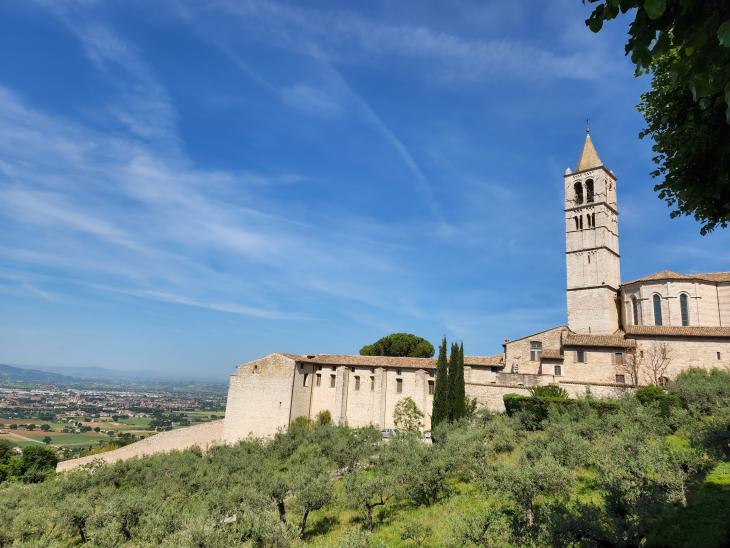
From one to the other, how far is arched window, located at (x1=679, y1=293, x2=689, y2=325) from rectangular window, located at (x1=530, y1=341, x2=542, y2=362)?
12.5m

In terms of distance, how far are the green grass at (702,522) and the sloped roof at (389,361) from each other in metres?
24.4

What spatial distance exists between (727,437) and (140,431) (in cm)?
10301

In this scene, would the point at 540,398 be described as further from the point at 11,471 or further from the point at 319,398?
the point at 11,471

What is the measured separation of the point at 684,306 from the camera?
3822cm

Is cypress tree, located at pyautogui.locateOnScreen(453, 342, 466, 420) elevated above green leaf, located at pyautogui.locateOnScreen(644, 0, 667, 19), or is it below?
below

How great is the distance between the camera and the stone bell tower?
41906mm

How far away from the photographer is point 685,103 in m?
8.16

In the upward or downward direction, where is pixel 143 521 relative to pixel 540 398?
downward

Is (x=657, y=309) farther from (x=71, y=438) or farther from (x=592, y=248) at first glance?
(x=71, y=438)

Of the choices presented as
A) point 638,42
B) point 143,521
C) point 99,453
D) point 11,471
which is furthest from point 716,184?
point 11,471

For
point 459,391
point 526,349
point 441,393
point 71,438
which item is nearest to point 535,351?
point 526,349

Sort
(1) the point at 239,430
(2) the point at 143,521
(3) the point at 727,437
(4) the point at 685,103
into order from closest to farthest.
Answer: (4) the point at 685,103 → (3) the point at 727,437 → (2) the point at 143,521 → (1) the point at 239,430

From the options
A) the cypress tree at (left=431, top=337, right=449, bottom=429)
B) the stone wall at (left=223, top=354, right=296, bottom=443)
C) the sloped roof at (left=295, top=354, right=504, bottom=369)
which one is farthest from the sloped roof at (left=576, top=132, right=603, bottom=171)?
the stone wall at (left=223, top=354, right=296, bottom=443)

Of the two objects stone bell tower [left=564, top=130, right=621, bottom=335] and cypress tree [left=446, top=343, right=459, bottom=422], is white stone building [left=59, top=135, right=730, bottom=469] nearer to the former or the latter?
stone bell tower [left=564, top=130, right=621, bottom=335]
